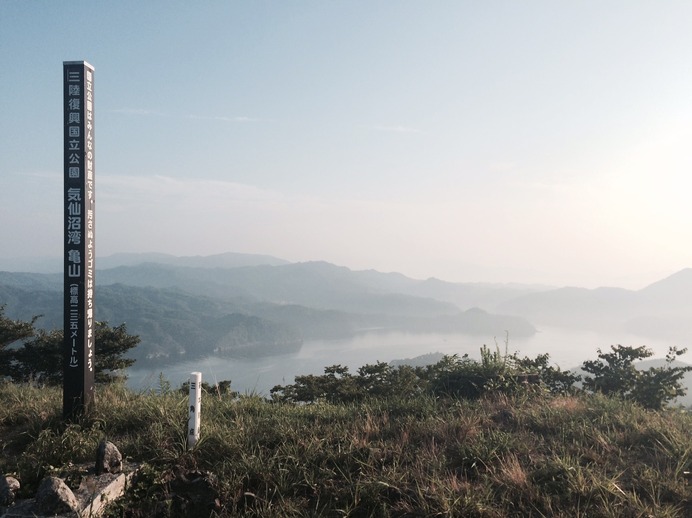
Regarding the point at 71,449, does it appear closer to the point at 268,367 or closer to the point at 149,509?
the point at 149,509

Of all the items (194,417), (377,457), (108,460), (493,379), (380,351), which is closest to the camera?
(108,460)

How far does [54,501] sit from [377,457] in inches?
91.3

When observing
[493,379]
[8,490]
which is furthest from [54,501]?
[493,379]

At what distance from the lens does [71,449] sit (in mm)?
4141

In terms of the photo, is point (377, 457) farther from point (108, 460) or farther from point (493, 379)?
point (493, 379)

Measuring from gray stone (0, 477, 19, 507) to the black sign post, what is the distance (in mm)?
1546

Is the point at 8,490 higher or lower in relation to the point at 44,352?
higher

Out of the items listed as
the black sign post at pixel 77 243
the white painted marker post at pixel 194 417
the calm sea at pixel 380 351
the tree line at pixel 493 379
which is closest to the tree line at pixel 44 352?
the tree line at pixel 493 379

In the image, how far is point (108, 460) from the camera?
375 centimetres

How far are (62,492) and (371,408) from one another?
310cm

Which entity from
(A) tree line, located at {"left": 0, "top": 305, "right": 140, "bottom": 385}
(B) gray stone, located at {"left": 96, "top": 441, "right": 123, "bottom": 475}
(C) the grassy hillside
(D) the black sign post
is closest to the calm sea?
(A) tree line, located at {"left": 0, "top": 305, "right": 140, "bottom": 385}

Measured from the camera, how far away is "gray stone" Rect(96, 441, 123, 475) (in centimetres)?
371

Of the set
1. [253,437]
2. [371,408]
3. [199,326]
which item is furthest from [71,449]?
[199,326]

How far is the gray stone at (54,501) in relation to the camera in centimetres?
317
